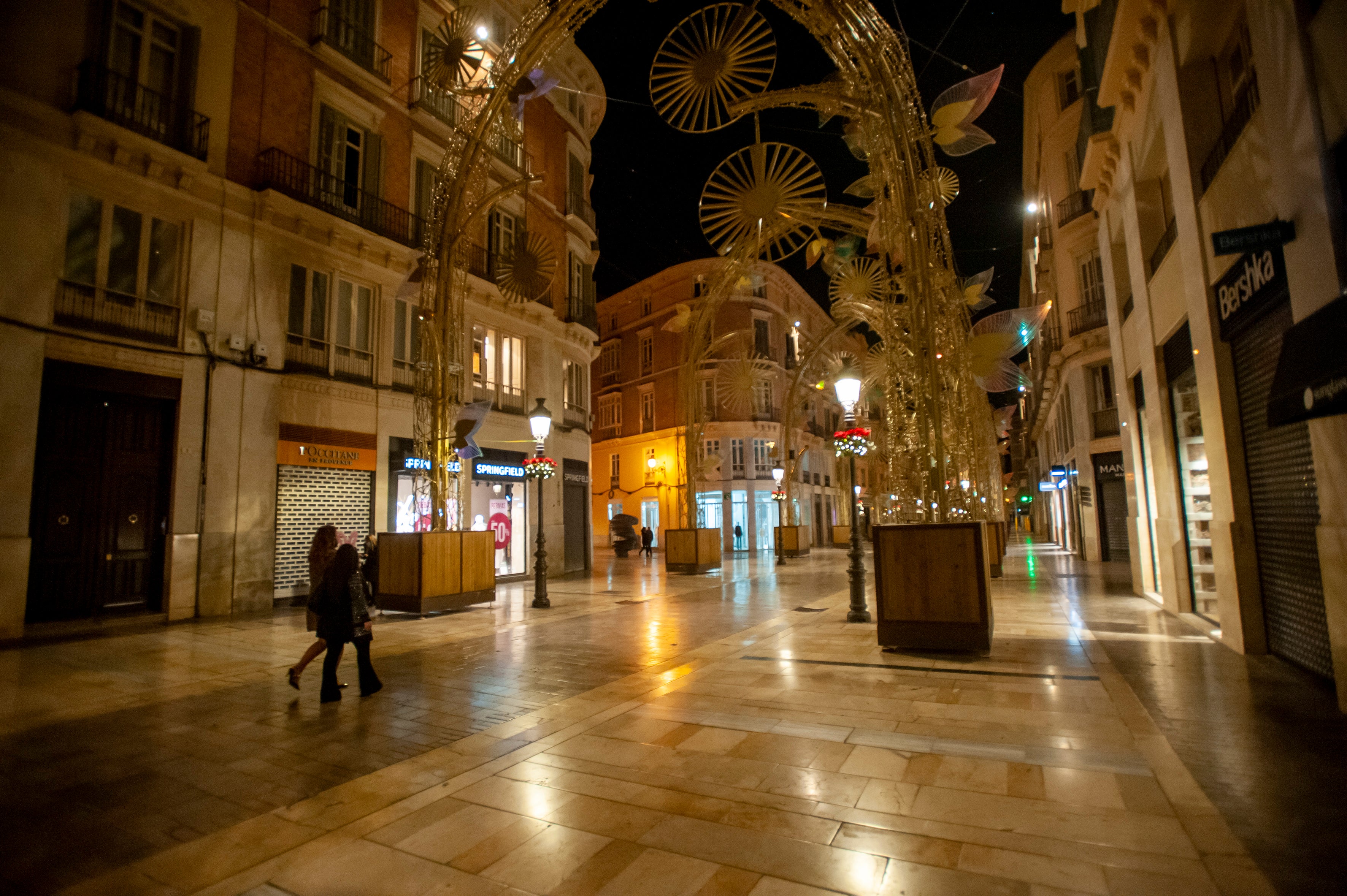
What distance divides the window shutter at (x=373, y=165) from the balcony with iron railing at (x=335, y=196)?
0.93 feet

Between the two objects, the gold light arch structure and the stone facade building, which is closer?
the gold light arch structure

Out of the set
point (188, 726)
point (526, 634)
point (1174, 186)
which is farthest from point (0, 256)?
point (1174, 186)

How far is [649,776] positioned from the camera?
4145 millimetres

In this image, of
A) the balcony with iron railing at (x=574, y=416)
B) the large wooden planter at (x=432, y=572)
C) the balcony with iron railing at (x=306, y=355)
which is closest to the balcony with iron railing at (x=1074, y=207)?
the balcony with iron railing at (x=574, y=416)

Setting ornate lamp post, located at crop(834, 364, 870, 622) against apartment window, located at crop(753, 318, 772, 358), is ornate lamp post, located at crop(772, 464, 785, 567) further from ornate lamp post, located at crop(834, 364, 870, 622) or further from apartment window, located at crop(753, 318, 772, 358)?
apartment window, located at crop(753, 318, 772, 358)

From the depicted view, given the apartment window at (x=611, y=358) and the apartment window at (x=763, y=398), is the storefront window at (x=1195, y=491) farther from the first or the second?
the apartment window at (x=611, y=358)

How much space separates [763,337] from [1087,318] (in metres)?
21.5

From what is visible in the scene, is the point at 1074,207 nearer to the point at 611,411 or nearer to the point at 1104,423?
the point at 1104,423

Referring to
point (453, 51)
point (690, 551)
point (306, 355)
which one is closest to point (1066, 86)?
point (690, 551)

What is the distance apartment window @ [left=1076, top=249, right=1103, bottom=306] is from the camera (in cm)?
2245

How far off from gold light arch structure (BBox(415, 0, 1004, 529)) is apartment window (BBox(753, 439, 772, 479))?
2352 cm

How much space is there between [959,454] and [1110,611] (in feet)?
13.2

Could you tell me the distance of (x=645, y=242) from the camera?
123ft

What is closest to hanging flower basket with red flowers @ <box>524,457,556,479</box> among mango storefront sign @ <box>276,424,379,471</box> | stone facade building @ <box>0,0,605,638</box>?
stone facade building @ <box>0,0,605,638</box>
